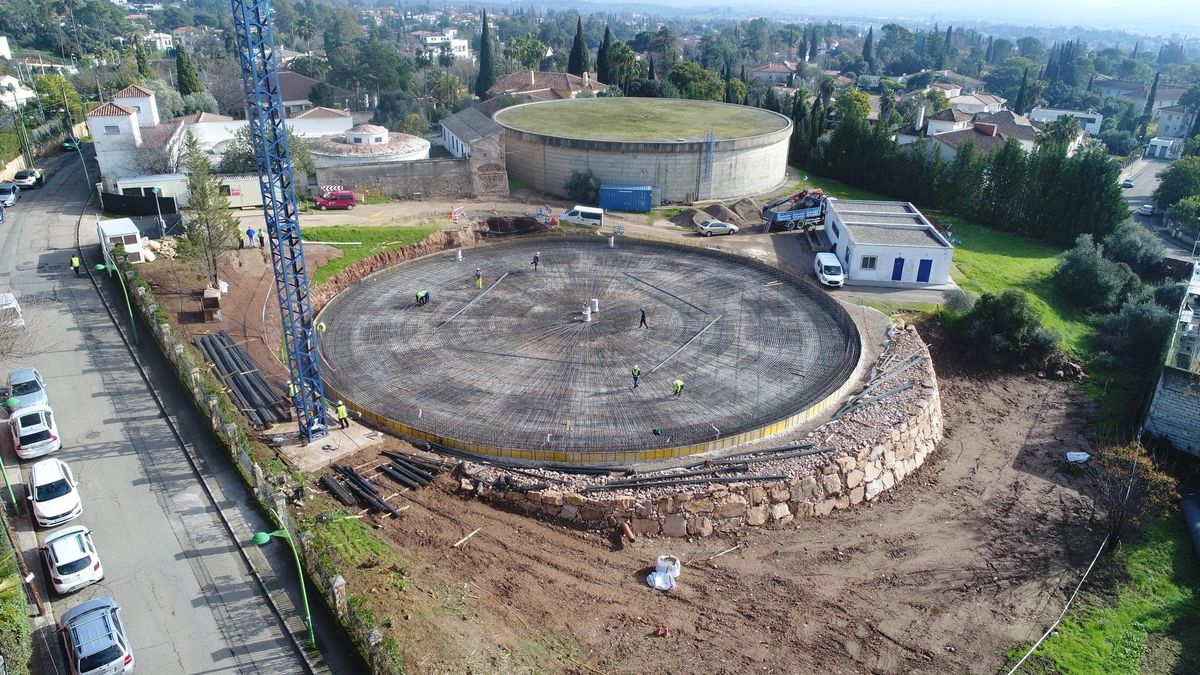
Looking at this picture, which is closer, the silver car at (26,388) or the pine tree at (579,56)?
the silver car at (26,388)

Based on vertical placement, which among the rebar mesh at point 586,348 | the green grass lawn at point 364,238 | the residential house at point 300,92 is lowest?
the rebar mesh at point 586,348

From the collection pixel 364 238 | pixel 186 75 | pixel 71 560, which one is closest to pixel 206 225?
pixel 364 238

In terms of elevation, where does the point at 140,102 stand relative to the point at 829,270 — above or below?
above

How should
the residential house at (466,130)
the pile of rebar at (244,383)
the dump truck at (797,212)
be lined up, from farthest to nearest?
1. the residential house at (466,130)
2. the dump truck at (797,212)
3. the pile of rebar at (244,383)

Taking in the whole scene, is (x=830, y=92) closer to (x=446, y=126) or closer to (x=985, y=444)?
(x=446, y=126)

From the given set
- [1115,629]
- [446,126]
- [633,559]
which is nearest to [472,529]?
[633,559]

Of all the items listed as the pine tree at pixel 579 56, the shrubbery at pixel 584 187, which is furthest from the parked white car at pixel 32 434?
the pine tree at pixel 579 56

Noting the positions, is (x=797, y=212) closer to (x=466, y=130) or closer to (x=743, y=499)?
(x=466, y=130)

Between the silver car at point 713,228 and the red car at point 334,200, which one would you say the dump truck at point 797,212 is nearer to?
the silver car at point 713,228
